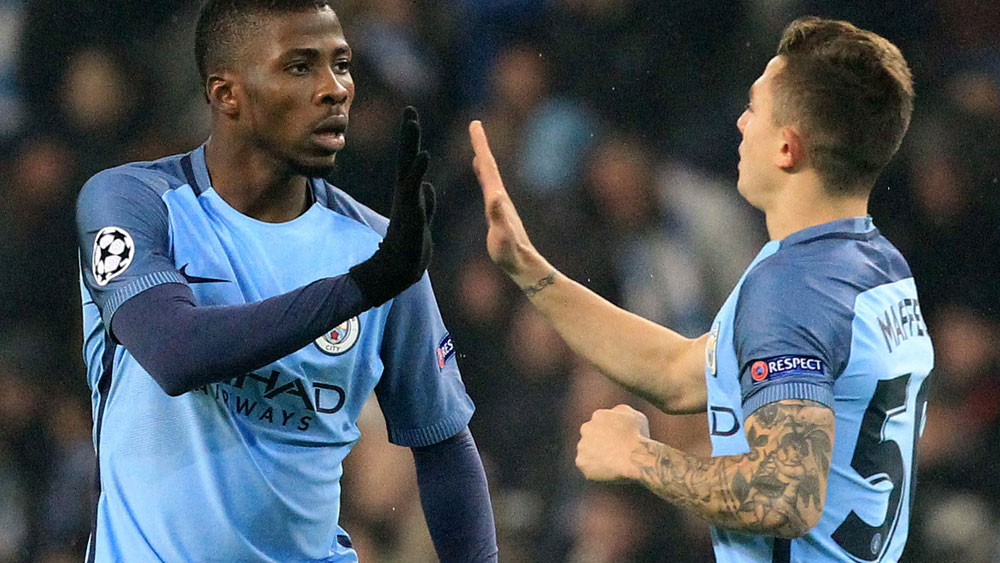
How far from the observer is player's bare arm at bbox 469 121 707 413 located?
2678mm

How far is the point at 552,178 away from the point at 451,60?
58 cm

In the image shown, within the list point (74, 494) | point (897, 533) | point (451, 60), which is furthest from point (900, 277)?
point (74, 494)

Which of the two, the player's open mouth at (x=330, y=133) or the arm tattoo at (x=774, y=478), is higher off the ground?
the player's open mouth at (x=330, y=133)

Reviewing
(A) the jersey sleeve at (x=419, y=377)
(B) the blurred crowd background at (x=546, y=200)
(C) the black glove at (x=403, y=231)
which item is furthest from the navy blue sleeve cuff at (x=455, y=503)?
(B) the blurred crowd background at (x=546, y=200)

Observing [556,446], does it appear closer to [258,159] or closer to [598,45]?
[598,45]

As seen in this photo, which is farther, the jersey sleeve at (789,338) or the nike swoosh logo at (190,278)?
the nike swoosh logo at (190,278)

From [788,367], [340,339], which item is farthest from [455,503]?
[788,367]

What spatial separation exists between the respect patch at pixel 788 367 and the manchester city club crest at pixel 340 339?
2.60 feet

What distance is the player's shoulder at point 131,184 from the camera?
7.29 ft

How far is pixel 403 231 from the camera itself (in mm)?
1953

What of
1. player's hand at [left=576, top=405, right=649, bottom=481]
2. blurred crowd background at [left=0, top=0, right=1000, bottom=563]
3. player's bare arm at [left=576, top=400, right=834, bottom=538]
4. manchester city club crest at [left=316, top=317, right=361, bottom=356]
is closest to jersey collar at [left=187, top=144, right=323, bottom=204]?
manchester city club crest at [left=316, top=317, right=361, bottom=356]

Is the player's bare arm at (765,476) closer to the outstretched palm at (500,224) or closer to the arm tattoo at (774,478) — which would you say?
the arm tattoo at (774,478)

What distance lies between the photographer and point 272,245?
7.76ft

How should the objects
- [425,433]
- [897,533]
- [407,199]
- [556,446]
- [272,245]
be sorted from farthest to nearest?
[556,446]
[425,433]
[272,245]
[897,533]
[407,199]
